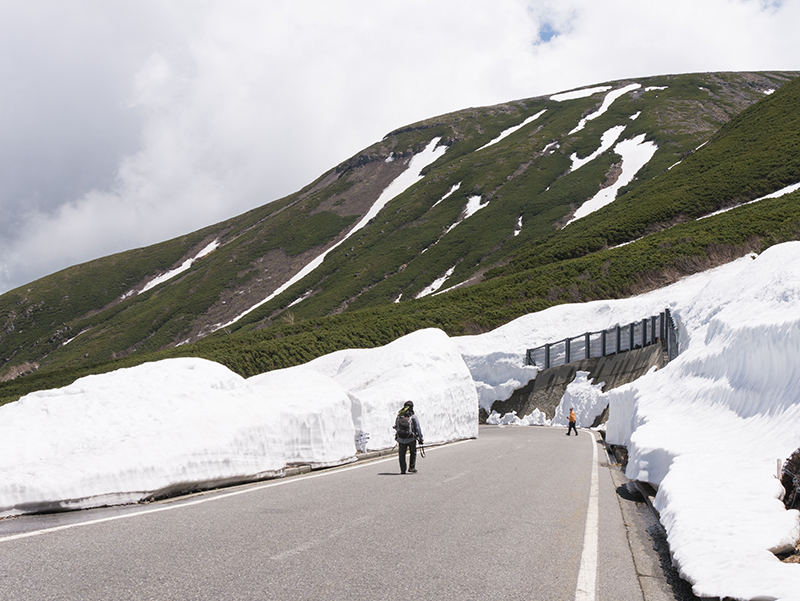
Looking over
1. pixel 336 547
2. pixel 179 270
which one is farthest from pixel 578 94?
pixel 336 547

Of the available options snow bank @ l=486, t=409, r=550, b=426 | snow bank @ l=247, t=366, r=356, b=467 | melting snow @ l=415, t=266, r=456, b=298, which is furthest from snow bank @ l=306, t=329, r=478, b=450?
melting snow @ l=415, t=266, r=456, b=298

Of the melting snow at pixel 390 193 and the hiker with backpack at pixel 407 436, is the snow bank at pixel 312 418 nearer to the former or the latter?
the hiker with backpack at pixel 407 436

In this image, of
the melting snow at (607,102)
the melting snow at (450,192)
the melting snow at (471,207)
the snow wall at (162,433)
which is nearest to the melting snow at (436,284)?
the melting snow at (471,207)

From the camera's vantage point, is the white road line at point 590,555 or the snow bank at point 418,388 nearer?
the white road line at point 590,555

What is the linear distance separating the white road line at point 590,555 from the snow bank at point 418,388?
8.04m

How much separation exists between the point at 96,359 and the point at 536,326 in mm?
73800

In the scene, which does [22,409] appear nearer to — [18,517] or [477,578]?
[18,517]

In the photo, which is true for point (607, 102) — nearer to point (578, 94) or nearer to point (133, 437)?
point (578, 94)

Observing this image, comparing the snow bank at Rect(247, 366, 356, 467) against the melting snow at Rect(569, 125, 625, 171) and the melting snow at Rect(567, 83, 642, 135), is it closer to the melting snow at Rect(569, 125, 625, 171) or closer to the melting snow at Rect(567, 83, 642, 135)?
the melting snow at Rect(569, 125, 625, 171)

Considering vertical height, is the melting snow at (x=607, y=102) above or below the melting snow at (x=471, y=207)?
above

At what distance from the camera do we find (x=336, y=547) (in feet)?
17.5

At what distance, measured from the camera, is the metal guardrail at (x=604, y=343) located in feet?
98.9

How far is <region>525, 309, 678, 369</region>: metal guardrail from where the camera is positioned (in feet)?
98.9

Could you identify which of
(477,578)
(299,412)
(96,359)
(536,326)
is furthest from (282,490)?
(96,359)
